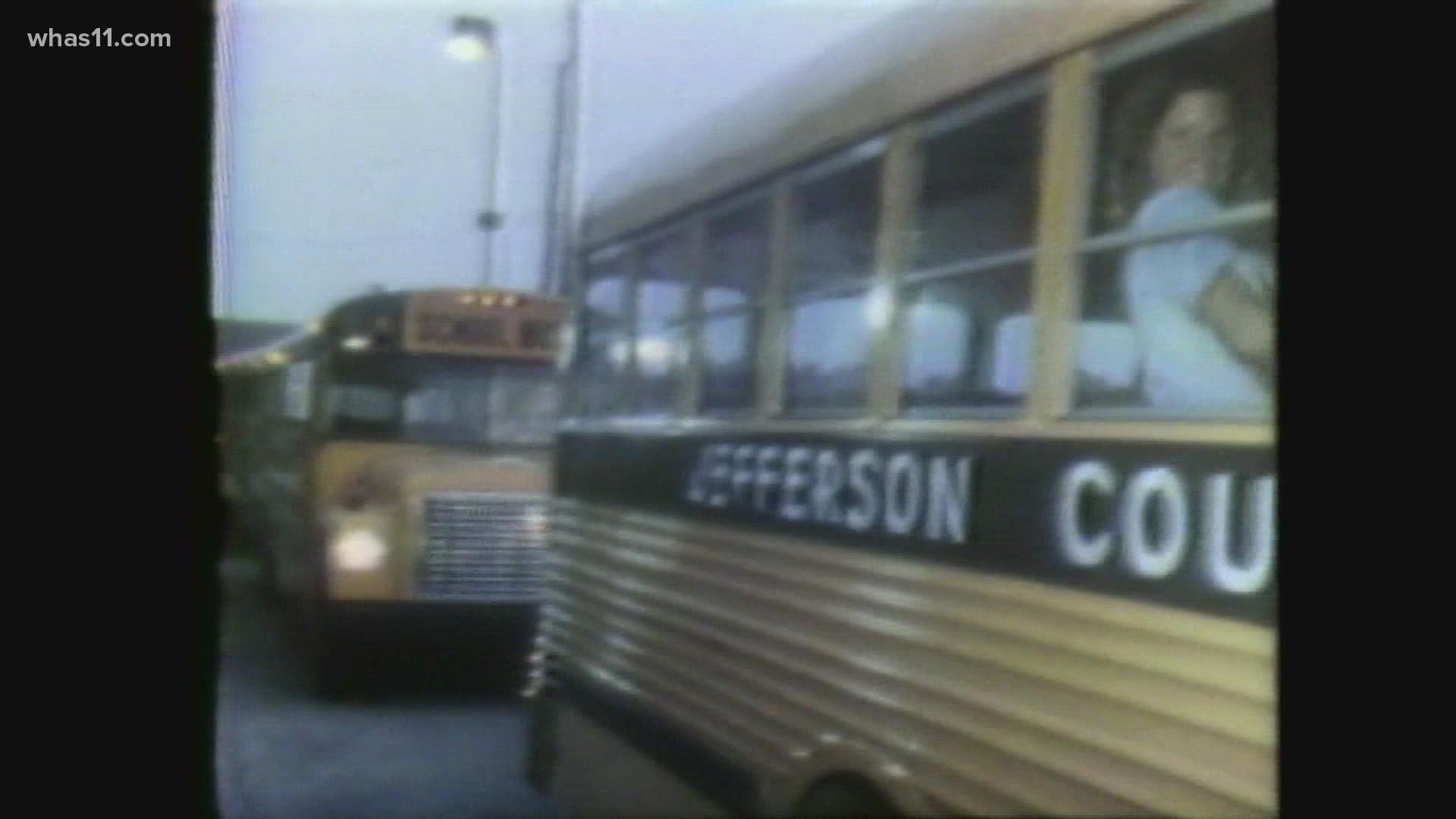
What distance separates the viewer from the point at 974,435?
2.50m

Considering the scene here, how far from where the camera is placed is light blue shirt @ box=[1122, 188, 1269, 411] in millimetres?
2113

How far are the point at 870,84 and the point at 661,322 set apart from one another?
1141mm

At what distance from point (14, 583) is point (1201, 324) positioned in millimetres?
3216

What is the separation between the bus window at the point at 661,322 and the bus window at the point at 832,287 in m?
0.65

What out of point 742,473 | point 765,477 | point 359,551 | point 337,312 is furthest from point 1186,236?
point 337,312

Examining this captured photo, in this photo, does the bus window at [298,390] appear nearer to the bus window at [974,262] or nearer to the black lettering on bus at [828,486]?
the black lettering on bus at [828,486]

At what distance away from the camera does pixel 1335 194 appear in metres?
2.16

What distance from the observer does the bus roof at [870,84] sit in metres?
2.41

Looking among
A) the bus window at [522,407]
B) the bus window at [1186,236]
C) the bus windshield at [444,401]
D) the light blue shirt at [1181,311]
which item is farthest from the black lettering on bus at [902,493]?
the bus window at [522,407]

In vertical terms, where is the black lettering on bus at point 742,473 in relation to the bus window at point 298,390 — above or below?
below

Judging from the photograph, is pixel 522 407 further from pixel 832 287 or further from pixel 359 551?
pixel 832 287

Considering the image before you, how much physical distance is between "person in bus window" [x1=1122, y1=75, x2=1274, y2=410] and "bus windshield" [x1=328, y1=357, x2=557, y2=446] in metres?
3.90

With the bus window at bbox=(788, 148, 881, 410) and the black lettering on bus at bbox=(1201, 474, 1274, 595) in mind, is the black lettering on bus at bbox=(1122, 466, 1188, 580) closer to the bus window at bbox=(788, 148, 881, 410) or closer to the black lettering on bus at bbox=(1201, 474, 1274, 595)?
the black lettering on bus at bbox=(1201, 474, 1274, 595)

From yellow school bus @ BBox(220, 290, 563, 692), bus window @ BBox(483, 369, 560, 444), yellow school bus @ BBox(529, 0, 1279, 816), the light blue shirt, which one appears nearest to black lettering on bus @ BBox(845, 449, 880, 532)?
yellow school bus @ BBox(529, 0, 1279, 816)
